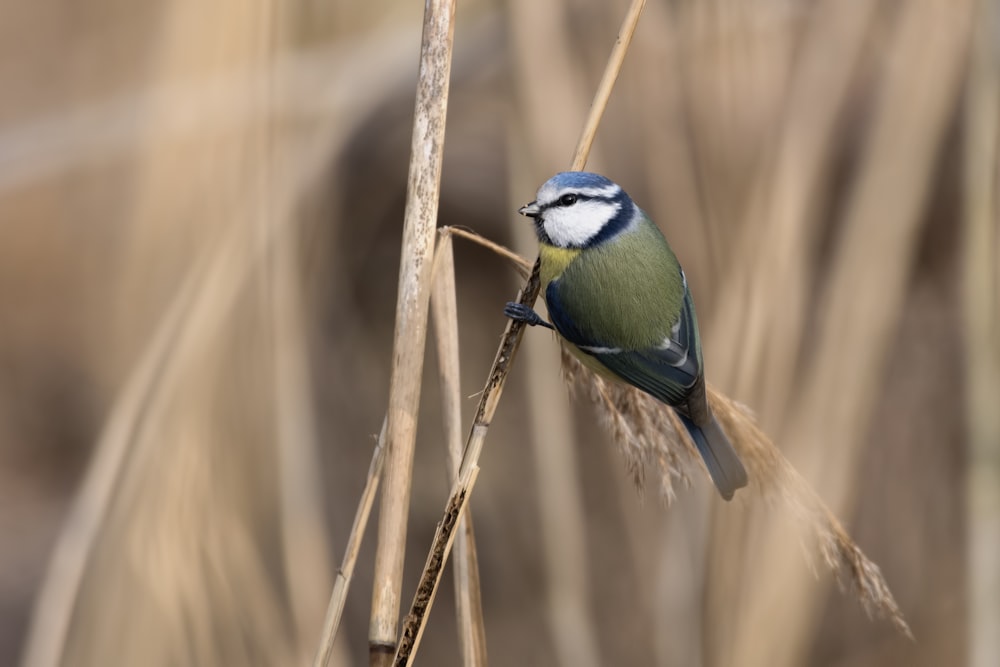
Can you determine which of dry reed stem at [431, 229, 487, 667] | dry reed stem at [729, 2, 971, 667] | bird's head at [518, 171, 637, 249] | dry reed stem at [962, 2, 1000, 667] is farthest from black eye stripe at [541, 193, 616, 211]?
dry reed stem at [962, 2, 1000, 667]

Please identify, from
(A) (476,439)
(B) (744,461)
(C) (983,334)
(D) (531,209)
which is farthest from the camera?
(C) (983,334)

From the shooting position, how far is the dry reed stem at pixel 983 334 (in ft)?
4.22

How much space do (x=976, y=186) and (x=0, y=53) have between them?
78.7 inches

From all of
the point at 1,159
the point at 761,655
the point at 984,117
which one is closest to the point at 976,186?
the point at 984,117

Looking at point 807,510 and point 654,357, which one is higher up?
point 654,357

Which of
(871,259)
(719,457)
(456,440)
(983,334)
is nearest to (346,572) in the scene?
(456,440)

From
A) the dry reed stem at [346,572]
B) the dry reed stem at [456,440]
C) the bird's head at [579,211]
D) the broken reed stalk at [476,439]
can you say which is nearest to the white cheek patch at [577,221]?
the bird's head at [579,211]

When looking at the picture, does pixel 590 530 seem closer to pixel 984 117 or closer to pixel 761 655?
pixel 761 655

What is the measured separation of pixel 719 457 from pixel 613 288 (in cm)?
27

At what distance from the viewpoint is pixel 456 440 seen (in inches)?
37.4

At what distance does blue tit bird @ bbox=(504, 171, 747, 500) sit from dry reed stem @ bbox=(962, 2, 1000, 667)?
42cm

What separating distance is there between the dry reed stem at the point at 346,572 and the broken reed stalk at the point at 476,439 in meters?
0.08

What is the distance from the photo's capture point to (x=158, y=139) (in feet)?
4.47

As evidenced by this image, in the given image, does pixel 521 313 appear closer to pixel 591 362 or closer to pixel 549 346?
pixel 591 362
